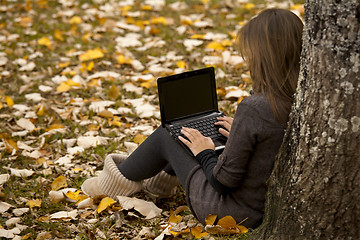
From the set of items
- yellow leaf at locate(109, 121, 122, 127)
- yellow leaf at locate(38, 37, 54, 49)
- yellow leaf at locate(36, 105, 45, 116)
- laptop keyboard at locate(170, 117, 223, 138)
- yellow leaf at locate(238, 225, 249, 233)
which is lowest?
yellow leaf at locate(109, 121, 122, 127)

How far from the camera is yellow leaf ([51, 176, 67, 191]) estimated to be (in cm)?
297

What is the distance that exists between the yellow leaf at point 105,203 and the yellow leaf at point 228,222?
0.74 meters

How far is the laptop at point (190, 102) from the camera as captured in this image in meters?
2.60

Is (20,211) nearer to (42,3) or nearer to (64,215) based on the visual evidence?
(64,215)

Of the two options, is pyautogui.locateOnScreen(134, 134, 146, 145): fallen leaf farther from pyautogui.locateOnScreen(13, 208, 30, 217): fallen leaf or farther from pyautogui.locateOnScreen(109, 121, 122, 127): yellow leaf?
pyautogui.locateOnScreen(13, 208, 30, 217): fallen leaf

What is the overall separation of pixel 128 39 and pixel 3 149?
6.85ft

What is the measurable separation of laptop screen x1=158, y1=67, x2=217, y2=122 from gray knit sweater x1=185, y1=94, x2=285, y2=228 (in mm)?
464

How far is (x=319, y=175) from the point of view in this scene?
178 cm

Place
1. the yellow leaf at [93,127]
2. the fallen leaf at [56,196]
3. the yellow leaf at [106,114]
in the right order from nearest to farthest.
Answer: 1. the fallen leaf at [56,196]
2. the yellow leaf at [93,127]
3. the yellow leaf at [106,114]

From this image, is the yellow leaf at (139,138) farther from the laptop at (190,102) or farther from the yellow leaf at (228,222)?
the yellow leaf at (228,222)

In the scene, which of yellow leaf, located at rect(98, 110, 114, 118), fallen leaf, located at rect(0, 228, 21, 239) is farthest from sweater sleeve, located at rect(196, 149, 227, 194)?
yellow leaf, located at rect(98, 110, 114, 118)

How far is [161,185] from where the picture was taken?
281 centimetres

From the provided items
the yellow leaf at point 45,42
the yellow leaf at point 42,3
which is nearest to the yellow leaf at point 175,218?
the yellow leaf at point 45,42

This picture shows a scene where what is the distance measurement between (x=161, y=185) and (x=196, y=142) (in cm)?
56
